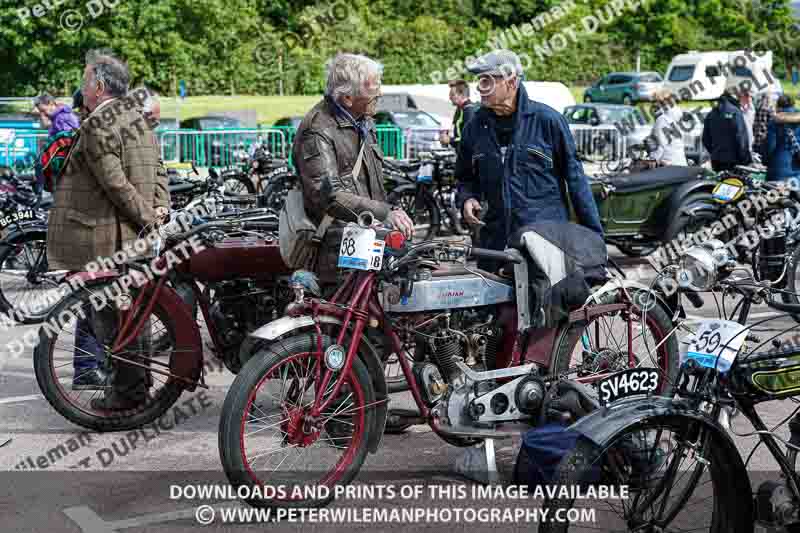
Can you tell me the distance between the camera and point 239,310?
603 cm

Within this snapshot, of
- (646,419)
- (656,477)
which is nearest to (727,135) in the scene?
(656,477)

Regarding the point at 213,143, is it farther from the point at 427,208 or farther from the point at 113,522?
the point at 113,522

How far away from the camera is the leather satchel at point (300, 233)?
17.7ft

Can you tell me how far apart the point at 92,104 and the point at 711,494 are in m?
3.95

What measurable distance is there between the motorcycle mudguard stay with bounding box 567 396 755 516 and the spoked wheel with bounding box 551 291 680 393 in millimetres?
1541

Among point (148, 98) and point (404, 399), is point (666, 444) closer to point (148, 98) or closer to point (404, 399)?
point (404, 399)

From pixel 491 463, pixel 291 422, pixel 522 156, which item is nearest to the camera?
pixel 291 422

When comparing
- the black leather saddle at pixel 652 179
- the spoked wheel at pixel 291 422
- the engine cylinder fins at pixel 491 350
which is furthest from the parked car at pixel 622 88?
the spoked wheel at pixel 291 422

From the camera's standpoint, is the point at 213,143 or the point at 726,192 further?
the point at 213,143

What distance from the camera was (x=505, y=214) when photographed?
19.1 feet

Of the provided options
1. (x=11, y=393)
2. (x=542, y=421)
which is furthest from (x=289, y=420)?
(x=11, y=393)

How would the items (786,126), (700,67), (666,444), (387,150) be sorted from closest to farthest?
(666,444) → (786,126) → (387,150) → (700,67)

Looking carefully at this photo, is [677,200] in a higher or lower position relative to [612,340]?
higher

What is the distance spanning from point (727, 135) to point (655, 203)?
253 centimetres
